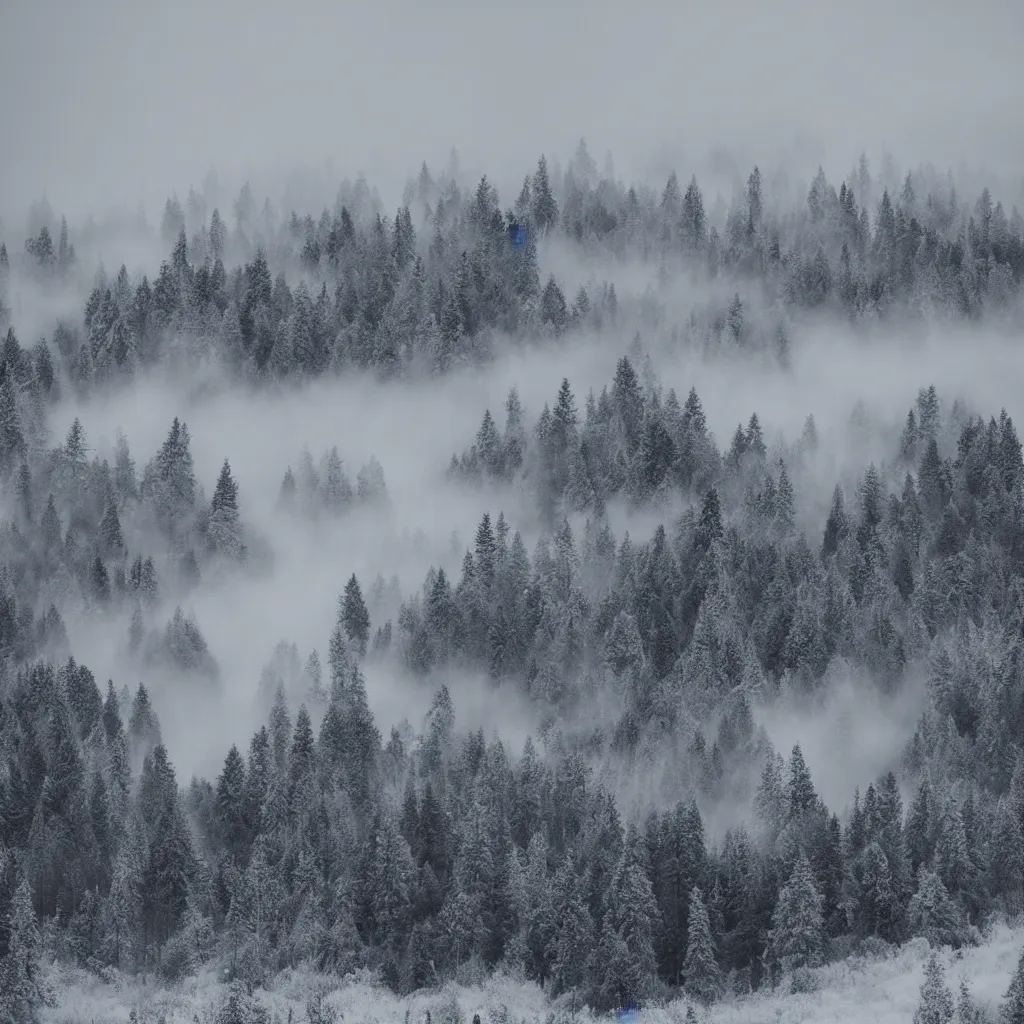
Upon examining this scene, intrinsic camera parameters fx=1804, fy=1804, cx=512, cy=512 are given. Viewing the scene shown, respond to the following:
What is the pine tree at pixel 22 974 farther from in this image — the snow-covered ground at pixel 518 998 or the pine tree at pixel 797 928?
the pine tree at pixel 797 928

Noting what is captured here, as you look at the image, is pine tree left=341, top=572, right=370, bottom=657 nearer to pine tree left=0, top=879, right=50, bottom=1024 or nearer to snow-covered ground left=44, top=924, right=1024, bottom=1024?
snow-covered ground left=44, top=924, right=1024, bottom=1024

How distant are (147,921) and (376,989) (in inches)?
881

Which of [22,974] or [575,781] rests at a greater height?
[575,781]

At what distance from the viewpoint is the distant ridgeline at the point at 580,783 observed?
446 ft

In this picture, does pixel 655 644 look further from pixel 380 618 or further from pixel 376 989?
pixel 376 989

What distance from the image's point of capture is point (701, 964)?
131 m

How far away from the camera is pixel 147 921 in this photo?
483 ft

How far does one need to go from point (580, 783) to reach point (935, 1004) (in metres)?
49.8

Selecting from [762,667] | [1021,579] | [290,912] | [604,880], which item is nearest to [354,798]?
[290,912]

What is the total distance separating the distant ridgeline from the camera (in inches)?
5349

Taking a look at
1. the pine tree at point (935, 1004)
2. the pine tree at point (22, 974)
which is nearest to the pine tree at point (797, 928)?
the pine tree at point (935, 1004)

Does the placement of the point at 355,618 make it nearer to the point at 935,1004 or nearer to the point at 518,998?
the point at 518,998

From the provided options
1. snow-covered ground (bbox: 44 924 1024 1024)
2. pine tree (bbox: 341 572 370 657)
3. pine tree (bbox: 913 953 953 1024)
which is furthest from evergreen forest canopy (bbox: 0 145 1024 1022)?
pine tree (bbox: 913 953 953 1024)

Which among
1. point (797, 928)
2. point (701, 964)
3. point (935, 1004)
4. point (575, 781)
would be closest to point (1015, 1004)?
point (935, 1004)
